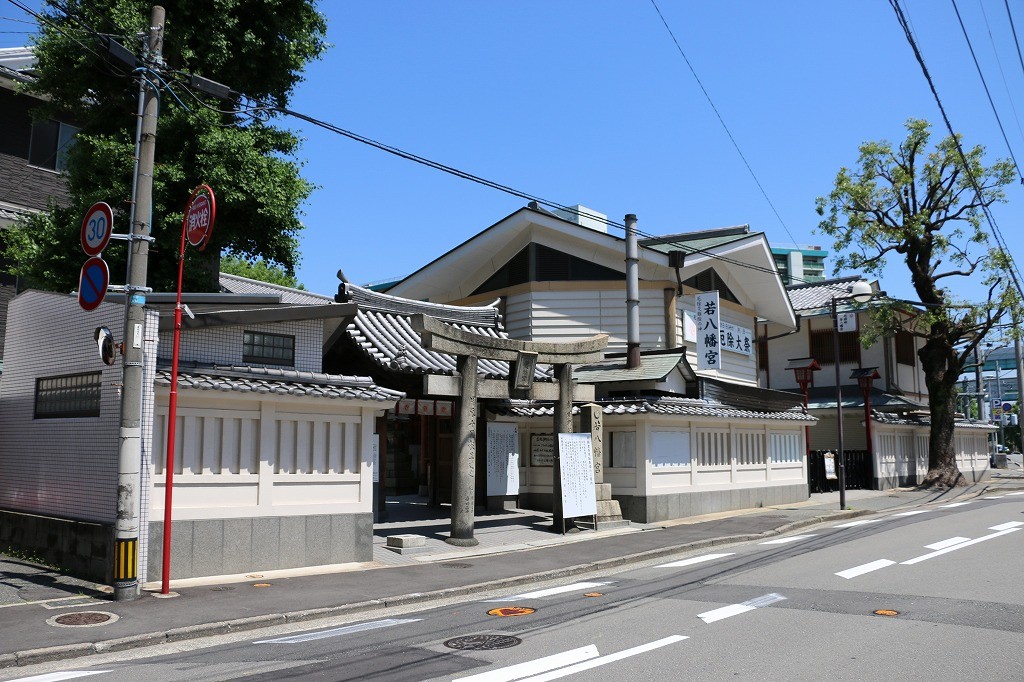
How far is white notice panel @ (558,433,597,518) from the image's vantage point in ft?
57.0

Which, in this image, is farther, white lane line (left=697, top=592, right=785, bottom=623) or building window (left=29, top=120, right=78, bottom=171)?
building window (left=29, top=120, right=78, bottom=171)

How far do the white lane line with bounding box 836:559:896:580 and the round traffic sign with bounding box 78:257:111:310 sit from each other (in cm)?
1129

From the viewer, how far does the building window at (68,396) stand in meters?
12.1

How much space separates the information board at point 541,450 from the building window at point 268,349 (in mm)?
8424

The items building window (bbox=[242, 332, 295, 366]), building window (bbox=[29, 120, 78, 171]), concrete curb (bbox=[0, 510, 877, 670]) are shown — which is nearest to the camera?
concrete curb (bbox=[0, 510, 877, 670])

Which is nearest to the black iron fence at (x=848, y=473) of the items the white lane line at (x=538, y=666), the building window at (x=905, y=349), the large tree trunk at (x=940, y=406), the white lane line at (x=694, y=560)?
the large tree trunk at (x=940, y=406)

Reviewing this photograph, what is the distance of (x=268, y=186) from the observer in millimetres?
16562

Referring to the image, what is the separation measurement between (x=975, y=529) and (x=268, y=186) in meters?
17.5

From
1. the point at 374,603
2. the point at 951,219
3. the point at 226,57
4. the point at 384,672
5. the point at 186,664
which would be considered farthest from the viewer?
the point at 951,219

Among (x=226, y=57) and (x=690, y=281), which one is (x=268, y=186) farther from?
(x=690, y=281)

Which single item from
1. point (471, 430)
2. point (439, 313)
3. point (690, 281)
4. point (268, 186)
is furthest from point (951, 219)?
point (268, 186)

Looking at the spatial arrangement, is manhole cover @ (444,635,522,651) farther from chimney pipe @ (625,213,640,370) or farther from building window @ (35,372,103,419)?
chimney pipe @ (625,213,640,370)

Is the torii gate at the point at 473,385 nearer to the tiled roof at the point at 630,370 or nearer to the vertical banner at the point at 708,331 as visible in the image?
the tiled roof at the point at 630,370

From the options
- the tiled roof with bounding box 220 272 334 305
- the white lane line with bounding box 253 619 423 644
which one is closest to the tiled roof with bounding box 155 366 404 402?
the white lane line with bounding box 253 619 423 644
